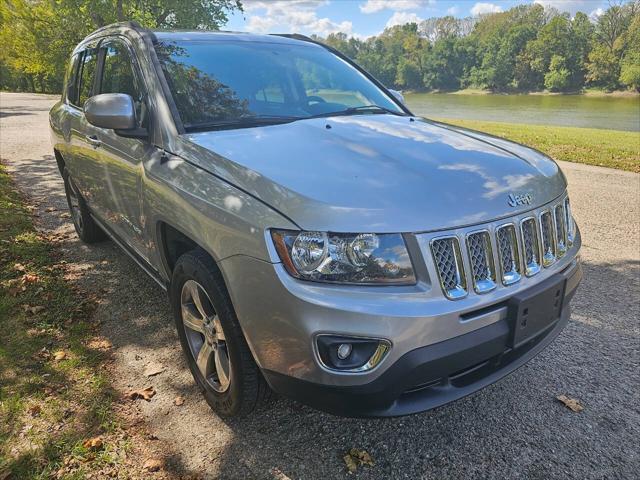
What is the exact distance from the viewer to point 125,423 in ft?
8.02

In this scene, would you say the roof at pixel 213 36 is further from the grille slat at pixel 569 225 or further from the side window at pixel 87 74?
the grille slat at pixel 569 225

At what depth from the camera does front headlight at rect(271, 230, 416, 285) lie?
5.90 feet

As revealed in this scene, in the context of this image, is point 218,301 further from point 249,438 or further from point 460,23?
point 460,23

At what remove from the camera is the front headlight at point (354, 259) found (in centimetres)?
180

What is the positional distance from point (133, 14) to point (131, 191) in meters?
23.0

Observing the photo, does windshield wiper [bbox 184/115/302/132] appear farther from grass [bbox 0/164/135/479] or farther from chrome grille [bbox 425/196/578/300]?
grass [bbox 0/164/135/479]

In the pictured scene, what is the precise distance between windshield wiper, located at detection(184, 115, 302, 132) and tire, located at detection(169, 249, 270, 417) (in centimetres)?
70

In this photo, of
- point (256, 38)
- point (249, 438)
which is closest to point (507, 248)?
point (249, 438)

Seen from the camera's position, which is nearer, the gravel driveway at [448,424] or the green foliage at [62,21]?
the gravel driveway at [448,424]

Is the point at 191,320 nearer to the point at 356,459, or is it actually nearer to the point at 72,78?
the point at 356,459

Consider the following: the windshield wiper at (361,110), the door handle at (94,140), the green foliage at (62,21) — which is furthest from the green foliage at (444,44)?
the door handle at (94,140)

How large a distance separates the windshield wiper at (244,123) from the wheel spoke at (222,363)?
3.75 feet

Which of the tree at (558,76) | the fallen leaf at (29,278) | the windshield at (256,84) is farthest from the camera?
the tree at (558,76)

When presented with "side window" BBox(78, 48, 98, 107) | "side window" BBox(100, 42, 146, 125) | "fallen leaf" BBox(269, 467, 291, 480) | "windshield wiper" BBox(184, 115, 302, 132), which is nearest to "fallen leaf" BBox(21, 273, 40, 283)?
"side window" BBox(78, 48, 98, 107)
